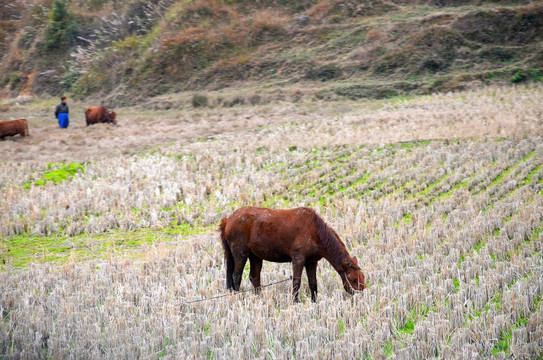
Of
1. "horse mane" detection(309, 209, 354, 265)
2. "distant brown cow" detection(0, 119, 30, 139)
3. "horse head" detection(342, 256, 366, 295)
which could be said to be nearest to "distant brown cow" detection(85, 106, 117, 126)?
"distant brown cow" detection(0, 119, 30, 139)

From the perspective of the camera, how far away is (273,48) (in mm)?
39781

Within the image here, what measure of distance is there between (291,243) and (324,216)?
4.73m

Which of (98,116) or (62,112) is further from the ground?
(62,112)

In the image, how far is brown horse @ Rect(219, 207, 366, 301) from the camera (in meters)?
7.42

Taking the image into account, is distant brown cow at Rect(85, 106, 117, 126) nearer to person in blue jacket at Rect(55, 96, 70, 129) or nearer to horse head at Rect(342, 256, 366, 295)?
person in blue jacket at Rect(55, 96, 70, 129)

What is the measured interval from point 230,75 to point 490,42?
55.2 feet

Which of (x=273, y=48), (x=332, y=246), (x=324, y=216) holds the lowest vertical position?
(x=324, y=216)

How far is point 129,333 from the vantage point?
22.1 ft

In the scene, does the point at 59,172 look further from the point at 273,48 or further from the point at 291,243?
the point at 273,48

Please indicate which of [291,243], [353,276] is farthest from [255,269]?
[353,276]

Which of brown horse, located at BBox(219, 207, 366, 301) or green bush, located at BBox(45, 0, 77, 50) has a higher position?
green bush, located at BBox(45, 0, 77, 50)

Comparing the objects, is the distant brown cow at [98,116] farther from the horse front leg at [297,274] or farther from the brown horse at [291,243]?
the horse front leg at [297,274]

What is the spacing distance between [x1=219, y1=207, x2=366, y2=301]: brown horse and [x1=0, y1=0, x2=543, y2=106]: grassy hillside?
2442cm

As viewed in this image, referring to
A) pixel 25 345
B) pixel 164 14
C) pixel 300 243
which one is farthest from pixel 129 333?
pixel 164 14
